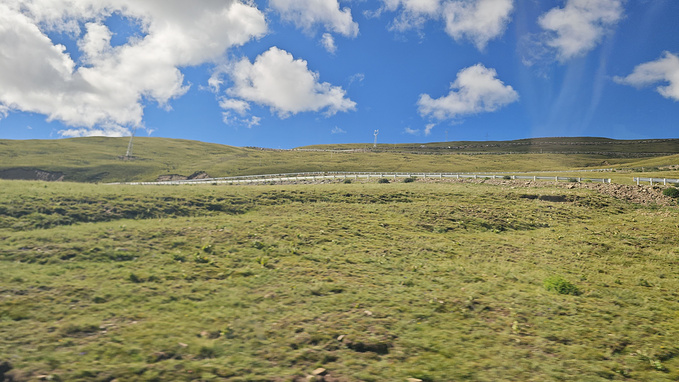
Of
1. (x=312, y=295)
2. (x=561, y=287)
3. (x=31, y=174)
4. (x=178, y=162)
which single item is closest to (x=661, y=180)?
(x=561, y=287)

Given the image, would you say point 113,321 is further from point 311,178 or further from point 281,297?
point 311,178

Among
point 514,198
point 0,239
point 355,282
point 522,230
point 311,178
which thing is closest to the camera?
point 355,282

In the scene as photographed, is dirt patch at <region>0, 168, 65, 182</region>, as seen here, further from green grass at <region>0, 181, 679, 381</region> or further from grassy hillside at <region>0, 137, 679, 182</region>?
green grass at <region>0, 181, 679, 381</region>

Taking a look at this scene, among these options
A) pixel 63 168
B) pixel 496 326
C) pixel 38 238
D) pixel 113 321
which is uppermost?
pixel 63 168

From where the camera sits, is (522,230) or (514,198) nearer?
(522,230)

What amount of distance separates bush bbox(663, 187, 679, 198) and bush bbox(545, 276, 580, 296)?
31.2 metres

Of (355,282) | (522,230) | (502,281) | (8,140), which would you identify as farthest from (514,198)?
(8,140)

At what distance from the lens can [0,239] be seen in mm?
15758

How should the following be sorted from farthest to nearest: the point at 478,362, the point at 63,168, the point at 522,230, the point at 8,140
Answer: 1. the point at 8,140
2. the point at 63,168
3. the point at 522,230
4. the point at 478,362

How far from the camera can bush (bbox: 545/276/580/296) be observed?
48.9 ft

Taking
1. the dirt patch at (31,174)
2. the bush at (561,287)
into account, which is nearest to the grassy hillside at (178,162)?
the dirt patch at (31,174)

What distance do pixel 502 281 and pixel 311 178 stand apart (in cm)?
4246

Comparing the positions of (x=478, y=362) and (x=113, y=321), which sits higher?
(x=113, y=321)

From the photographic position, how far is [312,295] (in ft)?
42.5
